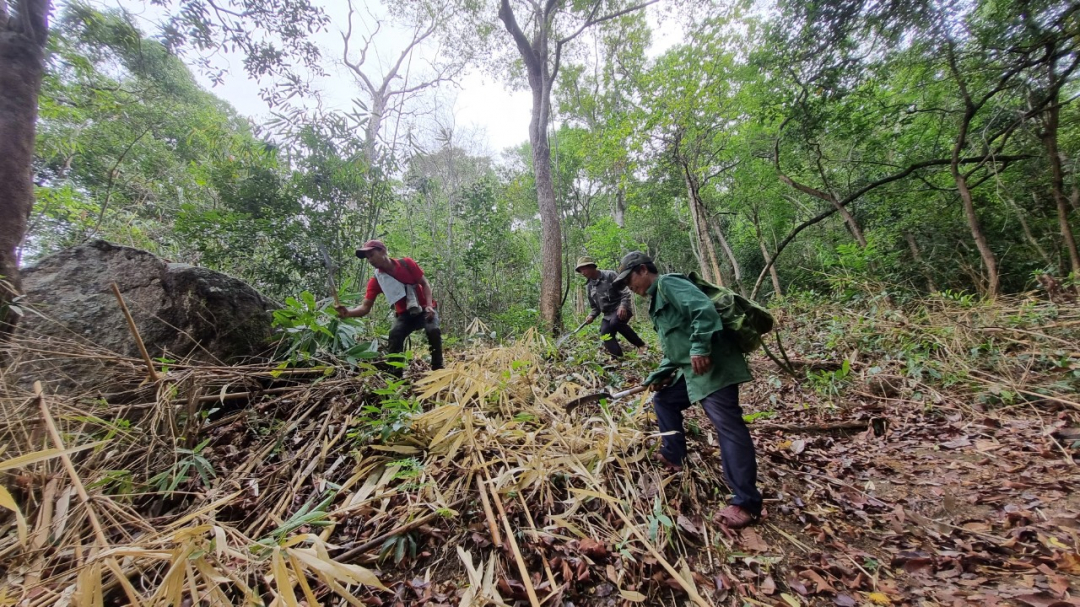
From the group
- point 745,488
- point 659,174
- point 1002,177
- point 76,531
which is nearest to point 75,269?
point 76,531

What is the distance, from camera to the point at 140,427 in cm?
195

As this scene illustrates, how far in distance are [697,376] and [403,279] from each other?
288 centimetres

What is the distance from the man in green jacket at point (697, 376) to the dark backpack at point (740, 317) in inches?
2.6

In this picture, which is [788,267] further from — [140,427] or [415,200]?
[140,427]

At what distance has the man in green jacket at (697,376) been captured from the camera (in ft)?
6.56

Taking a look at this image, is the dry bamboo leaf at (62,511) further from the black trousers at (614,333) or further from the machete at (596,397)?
the black trousers at (614,333)

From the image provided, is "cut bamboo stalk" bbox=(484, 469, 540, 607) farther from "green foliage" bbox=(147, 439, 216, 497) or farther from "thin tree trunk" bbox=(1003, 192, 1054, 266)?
"thin tree trunk" bbox=(1003, 192, 1054, 266)

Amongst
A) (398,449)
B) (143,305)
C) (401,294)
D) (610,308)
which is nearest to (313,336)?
(401,294)

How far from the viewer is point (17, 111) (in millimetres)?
2801

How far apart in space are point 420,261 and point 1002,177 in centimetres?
1063

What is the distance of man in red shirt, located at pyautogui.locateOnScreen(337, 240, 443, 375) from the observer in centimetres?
348

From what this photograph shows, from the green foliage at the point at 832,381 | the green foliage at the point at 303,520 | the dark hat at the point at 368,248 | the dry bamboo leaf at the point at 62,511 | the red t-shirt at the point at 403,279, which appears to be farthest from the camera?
the green foliage at the point at 832,381

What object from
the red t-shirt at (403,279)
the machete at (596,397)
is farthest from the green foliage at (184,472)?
the machete at (596,397)

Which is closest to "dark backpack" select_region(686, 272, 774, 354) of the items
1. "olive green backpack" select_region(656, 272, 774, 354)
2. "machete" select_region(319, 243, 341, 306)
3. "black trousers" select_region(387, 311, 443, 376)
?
"olive green backpack" select_region(656, 272, 774, 354)
